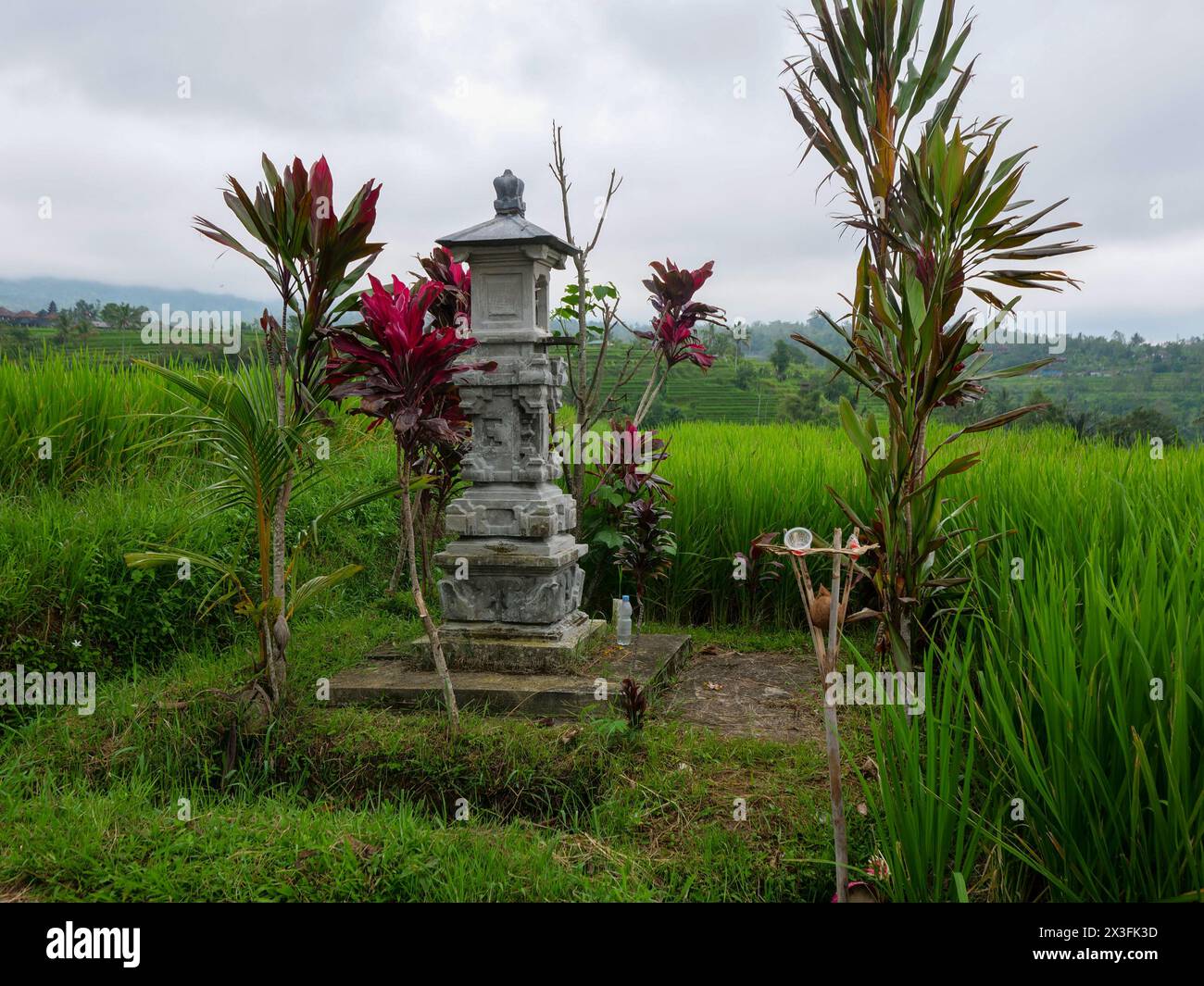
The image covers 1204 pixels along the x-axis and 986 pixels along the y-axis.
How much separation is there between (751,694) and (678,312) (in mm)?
2584

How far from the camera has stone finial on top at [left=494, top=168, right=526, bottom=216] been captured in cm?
464

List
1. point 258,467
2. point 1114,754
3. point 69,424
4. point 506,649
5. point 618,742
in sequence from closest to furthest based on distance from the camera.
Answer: point 1114,754 < point 618,742 < point 258,467 < point 506,649 < point 69,424

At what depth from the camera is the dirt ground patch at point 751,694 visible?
4.00 m

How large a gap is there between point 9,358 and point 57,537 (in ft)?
9.89

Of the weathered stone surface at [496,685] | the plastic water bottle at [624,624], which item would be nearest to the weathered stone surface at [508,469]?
the weathered stone surface at [496,685]

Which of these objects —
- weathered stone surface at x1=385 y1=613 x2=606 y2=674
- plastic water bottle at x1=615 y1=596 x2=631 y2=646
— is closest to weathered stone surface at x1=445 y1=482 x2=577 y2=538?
weathered stone surface at x1=385 y1=613 x2=606 y2=674

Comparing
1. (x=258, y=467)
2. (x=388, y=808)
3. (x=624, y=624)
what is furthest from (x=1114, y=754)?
(x=258, y=467)

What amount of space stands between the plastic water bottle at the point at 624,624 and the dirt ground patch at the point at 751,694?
0.34 meters

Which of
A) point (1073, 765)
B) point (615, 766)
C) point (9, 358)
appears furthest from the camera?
point (9, 358)

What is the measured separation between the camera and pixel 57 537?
4.86 m

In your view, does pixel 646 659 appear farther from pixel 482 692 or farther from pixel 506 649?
pixel 482 692

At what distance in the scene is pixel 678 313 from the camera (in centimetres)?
590
